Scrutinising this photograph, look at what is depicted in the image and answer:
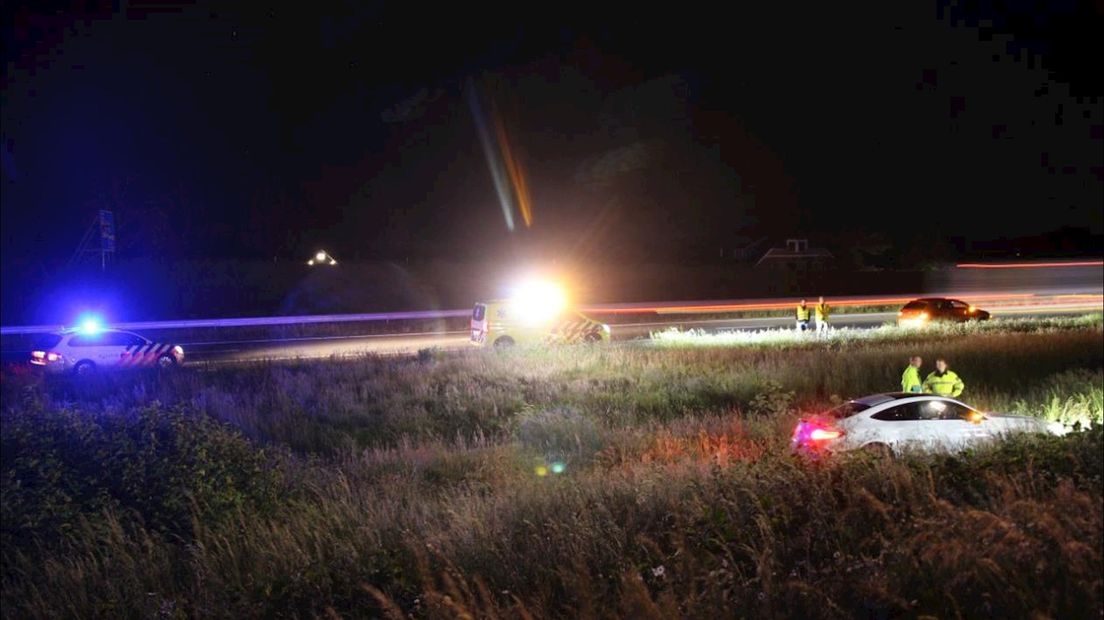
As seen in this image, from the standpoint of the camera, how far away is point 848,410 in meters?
9.41

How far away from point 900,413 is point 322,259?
36502 millimetres

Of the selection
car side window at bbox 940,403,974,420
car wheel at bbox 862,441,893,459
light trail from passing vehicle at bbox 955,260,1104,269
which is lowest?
car wheel at bbox 862,441,893,459

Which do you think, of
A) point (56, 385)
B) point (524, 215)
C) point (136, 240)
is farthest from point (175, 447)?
point (524, 215)

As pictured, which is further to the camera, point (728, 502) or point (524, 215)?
point (524, 215)

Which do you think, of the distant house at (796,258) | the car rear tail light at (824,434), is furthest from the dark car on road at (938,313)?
the car rear tail light at (824,434)

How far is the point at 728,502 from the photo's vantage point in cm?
565

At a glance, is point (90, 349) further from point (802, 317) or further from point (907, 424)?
point (802, 317)

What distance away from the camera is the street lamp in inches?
1582

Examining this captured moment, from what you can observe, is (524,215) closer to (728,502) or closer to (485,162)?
(485,162)

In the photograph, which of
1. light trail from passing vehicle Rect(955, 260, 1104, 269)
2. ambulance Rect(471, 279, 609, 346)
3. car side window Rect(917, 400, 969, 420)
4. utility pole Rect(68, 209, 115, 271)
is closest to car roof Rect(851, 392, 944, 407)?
car side window Rect(917, 400, 969, 420)

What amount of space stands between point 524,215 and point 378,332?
23.5m

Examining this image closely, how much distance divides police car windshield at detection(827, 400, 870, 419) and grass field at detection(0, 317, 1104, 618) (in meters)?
0.70

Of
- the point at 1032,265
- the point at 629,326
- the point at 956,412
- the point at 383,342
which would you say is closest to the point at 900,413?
the point at 956,412

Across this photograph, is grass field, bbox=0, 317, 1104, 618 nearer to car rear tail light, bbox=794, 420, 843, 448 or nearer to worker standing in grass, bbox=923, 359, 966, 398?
car rear tail light, bbox=794, 420, 843, 448
